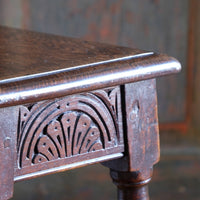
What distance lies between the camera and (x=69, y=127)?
106 centimetres

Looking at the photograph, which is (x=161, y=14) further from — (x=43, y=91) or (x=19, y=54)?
(x=43, y=91)

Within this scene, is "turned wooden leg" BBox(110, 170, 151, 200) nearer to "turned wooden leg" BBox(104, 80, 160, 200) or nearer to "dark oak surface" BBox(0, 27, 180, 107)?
"turned wooden leg" BBox(104, 80, 160, 200)

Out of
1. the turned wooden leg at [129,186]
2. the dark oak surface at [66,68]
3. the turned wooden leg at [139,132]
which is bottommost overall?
the turned wooden leg at [129,186]

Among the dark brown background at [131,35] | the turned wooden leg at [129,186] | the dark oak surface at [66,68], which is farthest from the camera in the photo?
the dark brown background at [131,35]

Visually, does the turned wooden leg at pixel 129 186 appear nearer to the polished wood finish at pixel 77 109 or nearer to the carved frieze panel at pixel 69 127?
the polished wood finish at pixel 77 109

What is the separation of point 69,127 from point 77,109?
3cm

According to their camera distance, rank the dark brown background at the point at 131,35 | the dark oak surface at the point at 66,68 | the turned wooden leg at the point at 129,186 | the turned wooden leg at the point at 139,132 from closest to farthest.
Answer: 1. the dark oak surface at the point at 66,68
2. the turned wooden leg at the point at 139,132
3. the turned wooden leg at the point at 129,186
4. the dark brown background at the point at 131,35

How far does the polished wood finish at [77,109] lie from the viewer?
97cm

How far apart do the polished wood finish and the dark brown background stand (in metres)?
1.63

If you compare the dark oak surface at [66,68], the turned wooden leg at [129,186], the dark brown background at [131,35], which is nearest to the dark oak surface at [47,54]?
the dark oak surface at [66,68]

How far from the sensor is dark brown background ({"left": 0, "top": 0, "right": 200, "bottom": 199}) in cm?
282

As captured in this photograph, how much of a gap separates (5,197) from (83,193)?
1790 mm

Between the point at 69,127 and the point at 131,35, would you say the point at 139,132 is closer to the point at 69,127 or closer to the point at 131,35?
the point at 69,127

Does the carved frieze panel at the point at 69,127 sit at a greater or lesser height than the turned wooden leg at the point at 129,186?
greater
